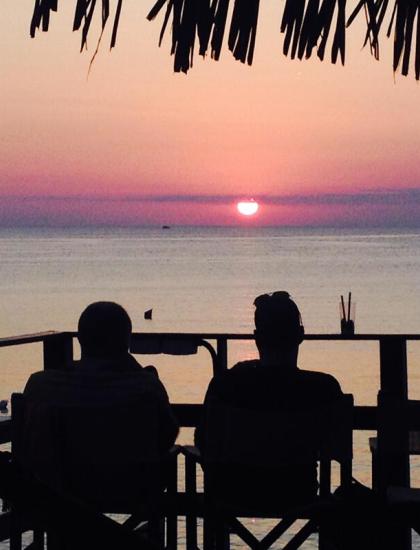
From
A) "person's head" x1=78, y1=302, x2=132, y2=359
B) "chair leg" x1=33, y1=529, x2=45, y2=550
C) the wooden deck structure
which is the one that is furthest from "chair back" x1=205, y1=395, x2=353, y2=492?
"chair leg" x1=33, y1=529, x2=45, y2=550

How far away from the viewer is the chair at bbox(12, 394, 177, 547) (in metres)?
3.37

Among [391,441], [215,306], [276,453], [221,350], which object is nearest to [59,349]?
[221,350]

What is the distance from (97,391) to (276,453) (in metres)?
0.58

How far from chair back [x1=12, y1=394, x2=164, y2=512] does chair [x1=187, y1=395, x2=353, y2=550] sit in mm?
200

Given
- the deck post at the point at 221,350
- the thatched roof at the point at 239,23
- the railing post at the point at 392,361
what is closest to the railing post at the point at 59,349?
the deck post at the point at 221,350

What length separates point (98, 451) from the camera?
3393 mm

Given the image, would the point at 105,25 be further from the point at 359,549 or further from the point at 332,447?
the point at 332,447

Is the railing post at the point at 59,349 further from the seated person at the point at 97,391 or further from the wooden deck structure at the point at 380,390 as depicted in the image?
the seated person at the point at 97,391

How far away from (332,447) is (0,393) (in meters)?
17.6

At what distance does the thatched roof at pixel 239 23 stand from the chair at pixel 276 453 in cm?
136

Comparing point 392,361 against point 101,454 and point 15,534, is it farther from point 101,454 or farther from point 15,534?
point 15,534

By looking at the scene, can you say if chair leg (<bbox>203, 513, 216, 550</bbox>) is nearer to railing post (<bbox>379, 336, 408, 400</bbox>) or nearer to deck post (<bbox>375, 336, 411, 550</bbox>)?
deck post (<bbox>375, 336, 411, 550</bbox>)

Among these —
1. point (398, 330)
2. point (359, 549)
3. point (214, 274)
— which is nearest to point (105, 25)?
point (359, 549)

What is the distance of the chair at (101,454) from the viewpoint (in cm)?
337
